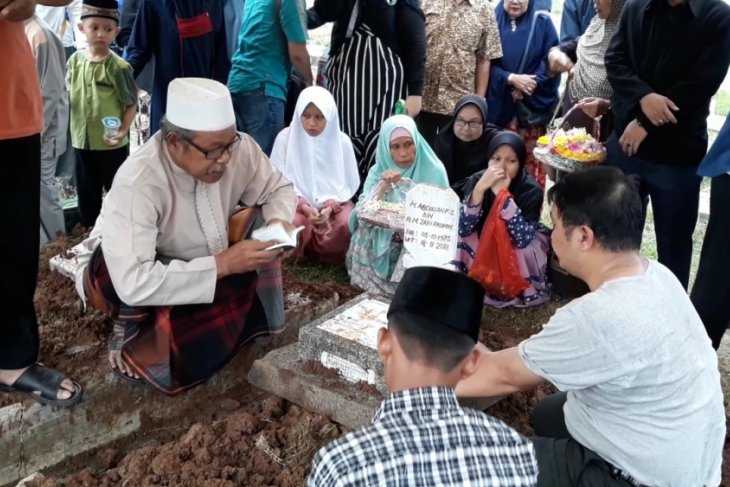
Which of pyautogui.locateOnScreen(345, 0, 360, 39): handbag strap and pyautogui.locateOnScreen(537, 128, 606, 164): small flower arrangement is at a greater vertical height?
pyautogui.locateOnScreen(345, 0, 360, 39): handbag strap

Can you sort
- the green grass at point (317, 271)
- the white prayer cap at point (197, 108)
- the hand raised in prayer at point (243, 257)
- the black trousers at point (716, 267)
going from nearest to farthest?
the white prayer cap at point (197, 108) → the hand raised in prayer at point (243, 257) → the black trousers at point (716, 267) → the green grass at point (317, 271)

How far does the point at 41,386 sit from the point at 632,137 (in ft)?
10.3

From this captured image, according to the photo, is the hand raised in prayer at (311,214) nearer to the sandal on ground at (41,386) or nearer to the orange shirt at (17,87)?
the sandal on ground at (41,386)

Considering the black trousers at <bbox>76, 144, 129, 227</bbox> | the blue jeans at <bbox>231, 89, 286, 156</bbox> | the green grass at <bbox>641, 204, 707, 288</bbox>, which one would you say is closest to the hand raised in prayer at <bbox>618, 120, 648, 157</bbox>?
the green grass at <bbox>641, 204, 707, 288</bbox>

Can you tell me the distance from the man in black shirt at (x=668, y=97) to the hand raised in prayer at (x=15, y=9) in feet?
9.76

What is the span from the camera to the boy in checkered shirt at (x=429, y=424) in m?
1.46

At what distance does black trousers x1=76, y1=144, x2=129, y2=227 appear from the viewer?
4.71m

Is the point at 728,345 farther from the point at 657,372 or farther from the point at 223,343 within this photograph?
the point at 223,343

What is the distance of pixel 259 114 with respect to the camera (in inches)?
199

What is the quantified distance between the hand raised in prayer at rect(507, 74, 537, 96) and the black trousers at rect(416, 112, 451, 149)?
1.87ft

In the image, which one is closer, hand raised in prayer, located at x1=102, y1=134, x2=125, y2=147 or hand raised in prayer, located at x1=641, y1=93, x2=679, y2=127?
hand raised in prayer, located at x1=641, y1=93, x2=679, y2=127

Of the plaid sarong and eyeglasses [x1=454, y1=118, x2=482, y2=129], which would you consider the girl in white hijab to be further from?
the plaid sarong

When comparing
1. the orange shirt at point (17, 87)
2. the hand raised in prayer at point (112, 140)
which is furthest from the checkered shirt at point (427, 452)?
the hand raised in prayer at point (112, 140)

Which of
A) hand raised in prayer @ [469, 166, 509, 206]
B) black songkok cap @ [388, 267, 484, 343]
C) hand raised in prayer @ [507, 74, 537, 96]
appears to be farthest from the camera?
hand raised in prayer @ [507, 74, 537, 96]
